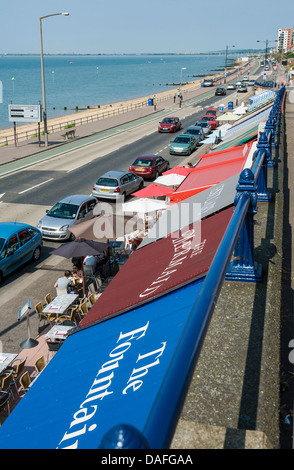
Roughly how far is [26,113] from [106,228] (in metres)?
28.5

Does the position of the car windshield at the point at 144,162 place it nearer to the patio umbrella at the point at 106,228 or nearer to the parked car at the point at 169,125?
the patio umbrella at the point at 106,228

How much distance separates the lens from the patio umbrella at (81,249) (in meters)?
13.2

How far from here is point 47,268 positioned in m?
16.6

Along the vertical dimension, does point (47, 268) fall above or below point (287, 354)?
below

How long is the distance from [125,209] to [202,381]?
14401 mm

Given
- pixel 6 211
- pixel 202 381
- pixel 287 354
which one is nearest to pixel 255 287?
pixel 287 354

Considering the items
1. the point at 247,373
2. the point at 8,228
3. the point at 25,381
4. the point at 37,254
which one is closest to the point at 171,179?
the point at 37,254

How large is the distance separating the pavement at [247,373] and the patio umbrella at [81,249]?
323 inches

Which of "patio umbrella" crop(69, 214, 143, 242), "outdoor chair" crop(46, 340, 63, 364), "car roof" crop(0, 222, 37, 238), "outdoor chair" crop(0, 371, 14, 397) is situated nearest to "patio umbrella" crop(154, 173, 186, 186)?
"patio umbrella" crop(69, 214, 143, 242)

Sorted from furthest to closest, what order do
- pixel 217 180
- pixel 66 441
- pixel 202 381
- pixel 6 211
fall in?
pixel 6 211 → pixel 217 180 → pixel 66 441 → pixel 202 381

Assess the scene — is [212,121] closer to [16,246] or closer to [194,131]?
[194,131]
